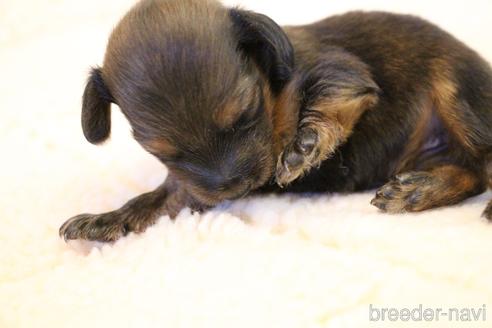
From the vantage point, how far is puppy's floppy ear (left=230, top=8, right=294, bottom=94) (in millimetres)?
2225

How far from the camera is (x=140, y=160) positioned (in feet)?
11.1

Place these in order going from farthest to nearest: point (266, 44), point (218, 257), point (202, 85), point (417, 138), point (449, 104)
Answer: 1. point (417, 138)
2. point (449, 104)
3. point (266, 44)
4. point (218, 257)
5. point (202, 85)

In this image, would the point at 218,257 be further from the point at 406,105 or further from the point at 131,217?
the point at 406,105

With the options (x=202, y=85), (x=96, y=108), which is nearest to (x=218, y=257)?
(x=202, y=85)

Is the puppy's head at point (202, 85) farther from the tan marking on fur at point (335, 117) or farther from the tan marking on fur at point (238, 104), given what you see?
the tan marking on fur at point (335, 117)

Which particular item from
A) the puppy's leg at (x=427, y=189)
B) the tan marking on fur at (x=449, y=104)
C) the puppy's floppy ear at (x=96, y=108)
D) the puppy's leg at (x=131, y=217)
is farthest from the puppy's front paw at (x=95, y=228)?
the tan marking on fur at (x=449, y=104)

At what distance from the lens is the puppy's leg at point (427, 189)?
2395 millimetres

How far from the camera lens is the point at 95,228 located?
2.61 m

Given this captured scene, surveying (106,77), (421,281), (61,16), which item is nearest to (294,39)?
(106,77)

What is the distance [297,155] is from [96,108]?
82 centimetres

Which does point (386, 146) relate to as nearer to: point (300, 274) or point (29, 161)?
point (300, 274)

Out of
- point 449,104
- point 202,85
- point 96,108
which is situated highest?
point 202,85

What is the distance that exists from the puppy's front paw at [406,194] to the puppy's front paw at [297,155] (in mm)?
324

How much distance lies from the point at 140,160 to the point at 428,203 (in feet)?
5.22
